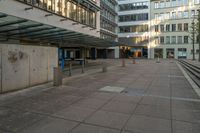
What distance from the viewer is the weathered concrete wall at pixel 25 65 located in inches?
303

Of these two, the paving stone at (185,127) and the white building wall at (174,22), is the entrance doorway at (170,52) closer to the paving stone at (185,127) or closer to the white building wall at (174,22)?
the white building wall at (174,22)

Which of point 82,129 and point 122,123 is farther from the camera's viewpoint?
point 122,123

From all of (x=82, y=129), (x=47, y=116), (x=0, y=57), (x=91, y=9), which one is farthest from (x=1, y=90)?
(x=91, y=9)

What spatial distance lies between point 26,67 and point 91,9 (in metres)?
17.8

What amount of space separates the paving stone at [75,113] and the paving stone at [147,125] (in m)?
1.31

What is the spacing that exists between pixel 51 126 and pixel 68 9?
16819 mm

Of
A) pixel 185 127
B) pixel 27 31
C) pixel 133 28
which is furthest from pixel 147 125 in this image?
pixel 133 28

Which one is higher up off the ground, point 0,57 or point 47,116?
point 0,57

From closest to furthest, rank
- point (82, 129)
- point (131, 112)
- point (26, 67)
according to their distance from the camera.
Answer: point (82, 129)
point (131, 112)
point (26, 67)

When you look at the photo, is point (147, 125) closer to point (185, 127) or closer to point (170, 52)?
point (185, 127)

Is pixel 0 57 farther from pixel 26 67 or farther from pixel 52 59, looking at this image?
pixel 52 59

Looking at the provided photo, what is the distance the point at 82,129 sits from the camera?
4172 mm

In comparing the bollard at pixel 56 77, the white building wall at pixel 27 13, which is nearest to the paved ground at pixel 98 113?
the bollard at pixel 56 77

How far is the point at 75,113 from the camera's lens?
523 centimetres
